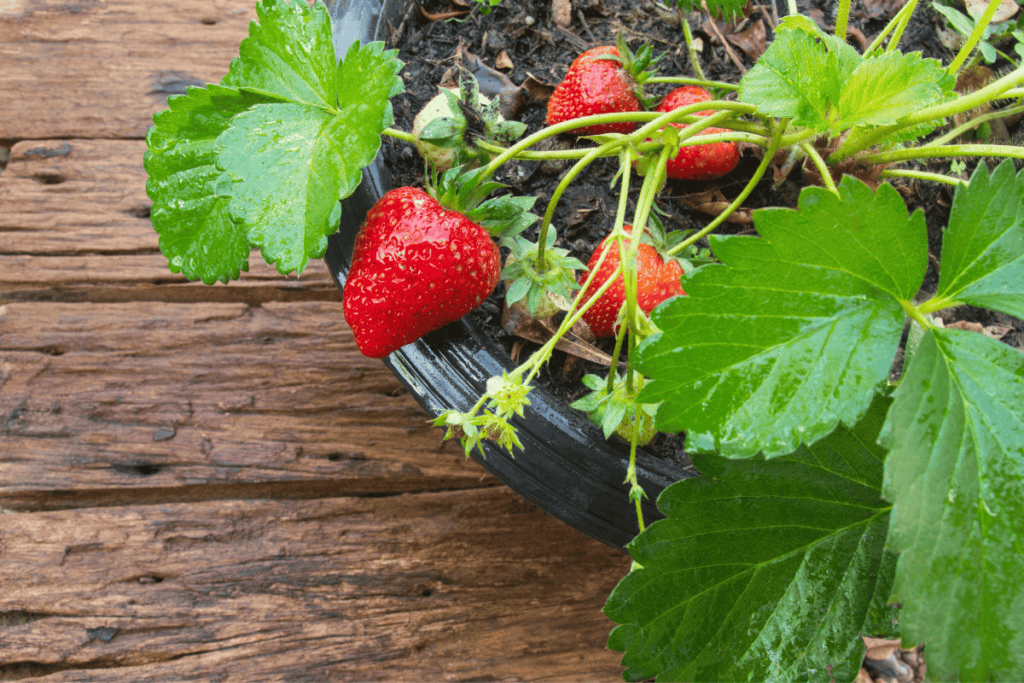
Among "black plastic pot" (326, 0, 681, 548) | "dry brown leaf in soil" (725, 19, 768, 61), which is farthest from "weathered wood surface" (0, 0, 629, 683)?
"dry brown leaf in soil" (725, 19, 768, 61)

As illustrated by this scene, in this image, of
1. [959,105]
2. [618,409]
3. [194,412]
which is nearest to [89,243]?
[194,412]

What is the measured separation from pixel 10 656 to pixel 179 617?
0.64ft

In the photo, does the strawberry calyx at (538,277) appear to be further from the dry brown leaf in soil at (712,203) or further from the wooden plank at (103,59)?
the wooden plank at (103,59)

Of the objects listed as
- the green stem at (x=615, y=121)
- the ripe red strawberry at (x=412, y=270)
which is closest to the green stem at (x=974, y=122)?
the green stem at (x=615, y=121)

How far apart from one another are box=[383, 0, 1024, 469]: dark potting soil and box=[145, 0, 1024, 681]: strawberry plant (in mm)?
75

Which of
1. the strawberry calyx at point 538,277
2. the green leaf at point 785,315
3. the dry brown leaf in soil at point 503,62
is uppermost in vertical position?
the dry brown leaf in soil at point 503,62

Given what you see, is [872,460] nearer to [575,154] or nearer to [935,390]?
[935,390]

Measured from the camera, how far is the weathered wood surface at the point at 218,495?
2.52ft

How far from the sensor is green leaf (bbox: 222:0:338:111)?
18.4 inches

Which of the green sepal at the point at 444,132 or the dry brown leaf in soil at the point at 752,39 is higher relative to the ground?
the dry brown leaf in soil at the point at 752,39

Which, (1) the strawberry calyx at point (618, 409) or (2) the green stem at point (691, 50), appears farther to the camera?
(2) the green stem at point (691, 50)

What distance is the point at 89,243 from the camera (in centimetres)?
85

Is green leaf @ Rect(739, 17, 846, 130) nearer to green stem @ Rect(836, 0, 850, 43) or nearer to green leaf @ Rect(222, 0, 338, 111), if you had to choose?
green stem @ Rect(836, 0, 850, 43)

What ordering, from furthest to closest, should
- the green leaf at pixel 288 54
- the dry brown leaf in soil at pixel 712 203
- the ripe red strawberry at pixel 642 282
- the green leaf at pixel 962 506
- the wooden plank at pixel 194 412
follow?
the wooden plank at pixel 194 412 → the dry brown leaf in soil at pixel 712 203 → the ripe red strawberry at pixel 642 282 → the green leaf at pixel 288 54 → the green leaf at pixel 962 506
